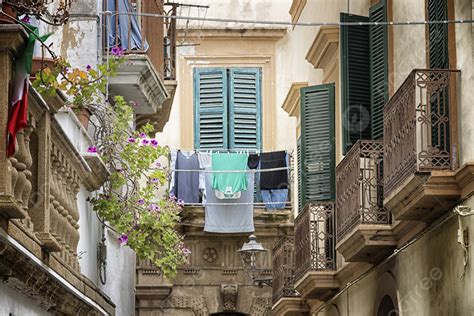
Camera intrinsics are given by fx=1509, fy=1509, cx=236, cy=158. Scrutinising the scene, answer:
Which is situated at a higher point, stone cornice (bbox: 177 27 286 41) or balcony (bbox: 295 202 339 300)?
stone cornice (bbox: 177 27 286 41)

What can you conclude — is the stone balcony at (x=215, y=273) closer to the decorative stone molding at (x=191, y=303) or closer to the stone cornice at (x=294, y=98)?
the decorative stone molding at (x=191, y=303)

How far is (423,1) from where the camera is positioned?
17.1 metres

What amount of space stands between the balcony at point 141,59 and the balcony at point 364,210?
3627mm

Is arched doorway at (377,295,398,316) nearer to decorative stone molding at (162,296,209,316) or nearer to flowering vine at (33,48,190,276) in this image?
flowering vine at (33,48,190,276)

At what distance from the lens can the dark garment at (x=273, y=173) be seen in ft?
103

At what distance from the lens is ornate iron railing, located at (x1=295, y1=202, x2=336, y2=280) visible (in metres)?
21.7

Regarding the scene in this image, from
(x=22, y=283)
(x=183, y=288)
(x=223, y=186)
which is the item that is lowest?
(x=22, y=283)

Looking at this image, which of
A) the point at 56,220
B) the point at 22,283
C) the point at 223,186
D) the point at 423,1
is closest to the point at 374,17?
the point at 423,1

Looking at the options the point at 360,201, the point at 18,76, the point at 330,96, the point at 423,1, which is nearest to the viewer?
the point at 18,76

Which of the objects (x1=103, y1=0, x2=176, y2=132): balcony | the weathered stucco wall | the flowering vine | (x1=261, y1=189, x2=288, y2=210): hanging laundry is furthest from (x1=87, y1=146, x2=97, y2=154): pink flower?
(x1=261, y1=189, x2=288, y2=210): hanging laundry

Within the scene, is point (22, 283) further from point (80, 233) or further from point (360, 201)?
point (360, 201)

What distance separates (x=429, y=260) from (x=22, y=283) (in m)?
5.11

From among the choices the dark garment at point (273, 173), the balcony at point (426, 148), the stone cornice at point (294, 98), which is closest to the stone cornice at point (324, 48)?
the stone cornice at point (294, 98)

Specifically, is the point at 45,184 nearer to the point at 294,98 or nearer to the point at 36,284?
the point at 36,284
